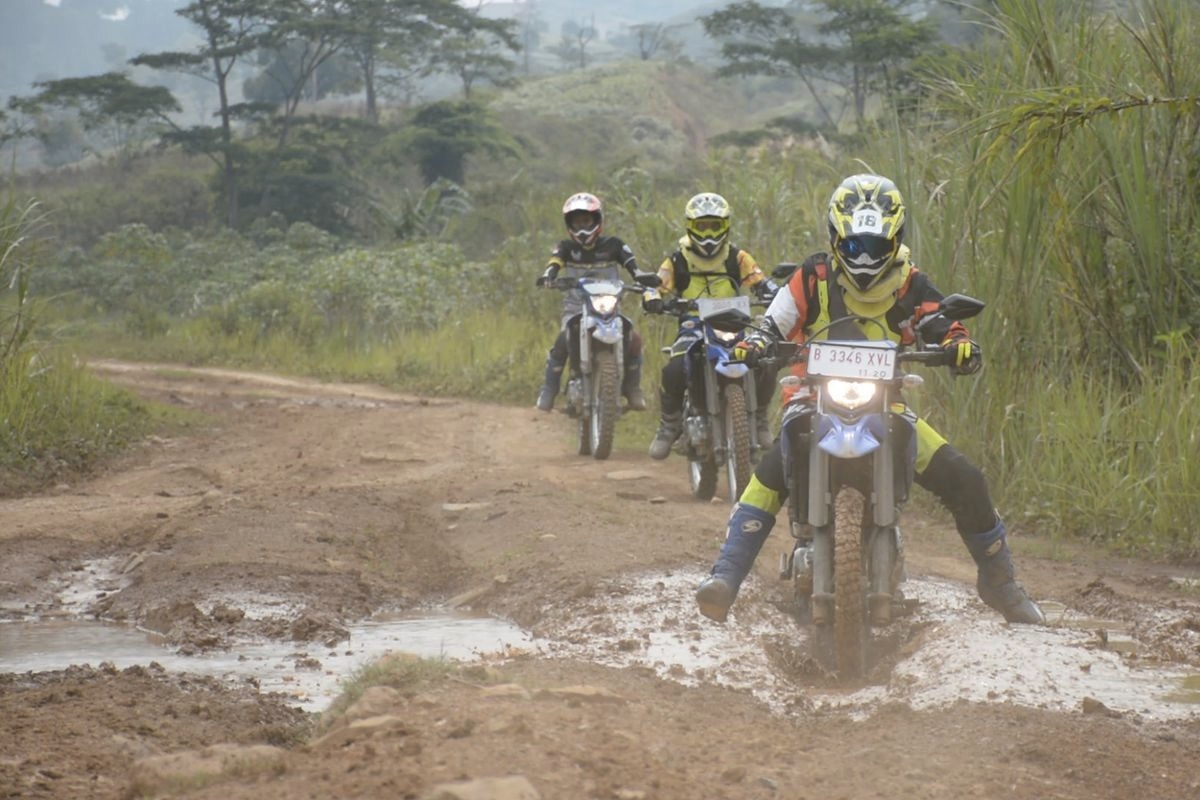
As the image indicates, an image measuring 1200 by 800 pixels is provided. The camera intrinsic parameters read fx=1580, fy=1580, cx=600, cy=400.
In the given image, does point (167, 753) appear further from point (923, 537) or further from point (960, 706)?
point (923, 537)

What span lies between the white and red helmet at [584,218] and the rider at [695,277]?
1808 mm

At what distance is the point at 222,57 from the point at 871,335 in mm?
45236

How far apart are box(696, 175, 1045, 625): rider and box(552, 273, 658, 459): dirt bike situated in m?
A: 4.80

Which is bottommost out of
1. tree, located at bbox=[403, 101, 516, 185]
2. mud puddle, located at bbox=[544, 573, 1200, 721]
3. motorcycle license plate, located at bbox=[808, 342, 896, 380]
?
mud puddle, located at bbox=[544, 573, 1200, 721]

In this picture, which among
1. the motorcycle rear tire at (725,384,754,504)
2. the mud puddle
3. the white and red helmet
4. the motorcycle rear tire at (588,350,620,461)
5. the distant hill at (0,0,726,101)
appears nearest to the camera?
the mud puddle

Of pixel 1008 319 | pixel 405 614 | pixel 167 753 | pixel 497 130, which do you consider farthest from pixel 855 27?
pixel 167 753

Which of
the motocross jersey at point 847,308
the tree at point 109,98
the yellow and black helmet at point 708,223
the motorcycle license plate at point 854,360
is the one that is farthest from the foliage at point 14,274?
the tree at point 109,98

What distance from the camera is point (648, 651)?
5.75 meters

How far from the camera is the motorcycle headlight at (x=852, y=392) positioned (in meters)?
5.23

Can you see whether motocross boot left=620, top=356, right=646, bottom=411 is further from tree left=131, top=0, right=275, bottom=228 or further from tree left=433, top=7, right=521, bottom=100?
tree left=433, top=7, right=521, bottom=100

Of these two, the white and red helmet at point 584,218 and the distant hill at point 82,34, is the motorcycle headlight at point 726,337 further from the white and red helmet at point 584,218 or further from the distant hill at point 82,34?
the distant hill at point 82,34

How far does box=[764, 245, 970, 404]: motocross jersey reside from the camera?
19.1 ft

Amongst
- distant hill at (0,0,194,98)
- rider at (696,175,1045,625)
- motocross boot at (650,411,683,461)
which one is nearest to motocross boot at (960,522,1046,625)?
rider at (696,175,1045,625)

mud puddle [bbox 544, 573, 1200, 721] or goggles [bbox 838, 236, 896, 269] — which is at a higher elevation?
goggles [bbox 838, 236, 896, 269]
